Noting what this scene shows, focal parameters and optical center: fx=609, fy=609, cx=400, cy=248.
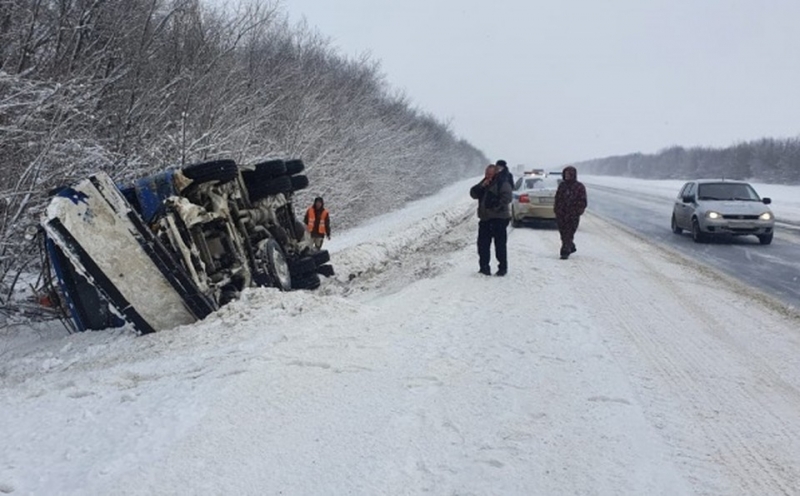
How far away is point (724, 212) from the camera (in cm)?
1500

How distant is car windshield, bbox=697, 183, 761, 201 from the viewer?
1597cm

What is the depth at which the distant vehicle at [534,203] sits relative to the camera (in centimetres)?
1703

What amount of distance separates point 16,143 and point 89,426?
5.80m

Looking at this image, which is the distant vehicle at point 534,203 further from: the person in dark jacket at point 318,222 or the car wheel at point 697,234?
the person in dark jacket at point 318,222

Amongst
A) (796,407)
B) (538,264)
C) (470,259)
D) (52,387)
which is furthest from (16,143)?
(796,407)

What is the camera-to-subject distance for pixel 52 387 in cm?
461

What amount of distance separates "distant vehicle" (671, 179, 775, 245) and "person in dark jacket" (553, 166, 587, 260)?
5.86 meters

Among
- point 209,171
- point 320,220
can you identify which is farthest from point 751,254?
point 209,171

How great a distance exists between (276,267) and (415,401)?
13.9 ft

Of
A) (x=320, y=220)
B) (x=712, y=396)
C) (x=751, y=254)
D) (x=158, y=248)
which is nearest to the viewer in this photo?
(x=712, y=396)

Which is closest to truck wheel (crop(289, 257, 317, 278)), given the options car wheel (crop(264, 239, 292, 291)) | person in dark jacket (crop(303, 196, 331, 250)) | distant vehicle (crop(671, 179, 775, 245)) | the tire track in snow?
car wheel (crop(264, 239, 292, 291))

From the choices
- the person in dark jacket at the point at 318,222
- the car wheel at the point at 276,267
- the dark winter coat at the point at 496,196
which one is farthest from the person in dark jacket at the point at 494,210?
the person in dark jacket at the point at 318,222

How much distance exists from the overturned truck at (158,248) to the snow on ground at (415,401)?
1.36ft

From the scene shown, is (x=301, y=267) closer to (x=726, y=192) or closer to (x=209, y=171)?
(x=209, y=171)
